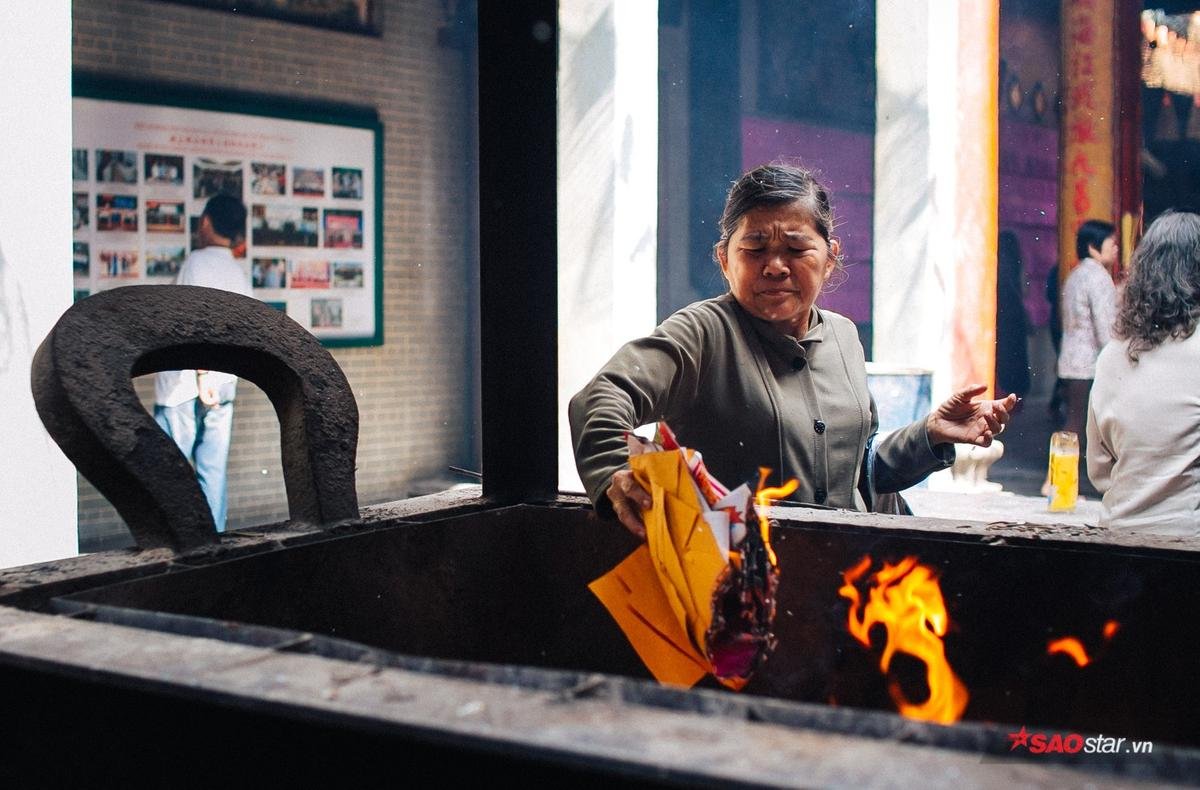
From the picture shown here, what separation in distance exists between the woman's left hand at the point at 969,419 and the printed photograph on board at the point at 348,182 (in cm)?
618

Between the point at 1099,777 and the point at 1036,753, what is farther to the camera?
the point at 1036,753

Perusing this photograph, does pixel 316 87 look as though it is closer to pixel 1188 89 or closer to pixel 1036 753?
pixel 1188 89

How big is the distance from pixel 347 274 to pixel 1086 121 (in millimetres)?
6036

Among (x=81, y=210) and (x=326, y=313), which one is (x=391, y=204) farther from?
(x=81, y=210)

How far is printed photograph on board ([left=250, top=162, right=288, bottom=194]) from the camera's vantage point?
7.69 metres

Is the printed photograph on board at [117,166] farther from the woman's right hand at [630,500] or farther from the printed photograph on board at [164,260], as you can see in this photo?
the woman's right hand at [630,500]

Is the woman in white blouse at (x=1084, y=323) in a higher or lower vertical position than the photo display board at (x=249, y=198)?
lower

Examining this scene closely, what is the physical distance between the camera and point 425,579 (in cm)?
259

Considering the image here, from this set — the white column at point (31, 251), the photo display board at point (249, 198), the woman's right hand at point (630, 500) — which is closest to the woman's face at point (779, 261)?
the woman's right hand at point (630, 500)

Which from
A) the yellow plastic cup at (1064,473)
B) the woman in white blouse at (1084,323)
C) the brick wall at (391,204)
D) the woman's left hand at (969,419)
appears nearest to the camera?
the woman's left hand at (969,419)

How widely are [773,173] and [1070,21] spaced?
7.91 metres

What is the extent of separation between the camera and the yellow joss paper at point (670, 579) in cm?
198

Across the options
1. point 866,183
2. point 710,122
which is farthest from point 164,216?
point 866,183

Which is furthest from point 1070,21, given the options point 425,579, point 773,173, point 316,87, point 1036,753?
point 1036,753
